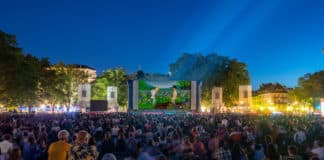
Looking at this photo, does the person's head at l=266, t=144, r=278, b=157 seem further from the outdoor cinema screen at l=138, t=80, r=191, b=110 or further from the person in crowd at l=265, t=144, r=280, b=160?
the outdoor cinema screen at l=138, t=80, r=191, b=110

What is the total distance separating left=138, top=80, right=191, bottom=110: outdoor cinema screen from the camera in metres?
51.1

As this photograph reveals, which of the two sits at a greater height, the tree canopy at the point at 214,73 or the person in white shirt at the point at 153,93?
the tree canopy at the point at 214,73

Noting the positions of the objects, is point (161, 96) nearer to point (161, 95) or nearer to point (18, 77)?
point (161, 95)

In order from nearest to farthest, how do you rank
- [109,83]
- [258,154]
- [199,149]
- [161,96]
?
1. [258,154]
2. [199,149]
3. [161,96]
4. [109,83]

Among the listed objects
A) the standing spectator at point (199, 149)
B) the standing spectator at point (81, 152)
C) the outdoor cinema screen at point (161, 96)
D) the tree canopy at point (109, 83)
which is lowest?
the standing spectator at point (199, 149)

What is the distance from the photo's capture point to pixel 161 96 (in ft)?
168

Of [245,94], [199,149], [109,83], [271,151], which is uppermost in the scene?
[109,83]

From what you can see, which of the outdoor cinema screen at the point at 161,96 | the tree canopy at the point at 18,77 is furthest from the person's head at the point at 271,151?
the outdoor cinema screen at the point at 161,96

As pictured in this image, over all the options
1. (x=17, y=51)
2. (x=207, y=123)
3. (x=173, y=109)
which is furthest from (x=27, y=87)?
(x=207, y=123)

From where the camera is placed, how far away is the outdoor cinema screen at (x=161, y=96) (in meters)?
51.1

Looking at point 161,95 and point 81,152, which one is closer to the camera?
point 81,152

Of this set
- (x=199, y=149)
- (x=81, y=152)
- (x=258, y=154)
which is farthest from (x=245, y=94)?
(x=81, y=152)

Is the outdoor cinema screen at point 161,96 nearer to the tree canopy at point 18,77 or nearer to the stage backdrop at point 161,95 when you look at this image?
the stage backdrop at point 161,95

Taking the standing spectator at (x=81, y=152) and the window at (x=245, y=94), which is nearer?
the standing spectator at (x=81, y=152)
